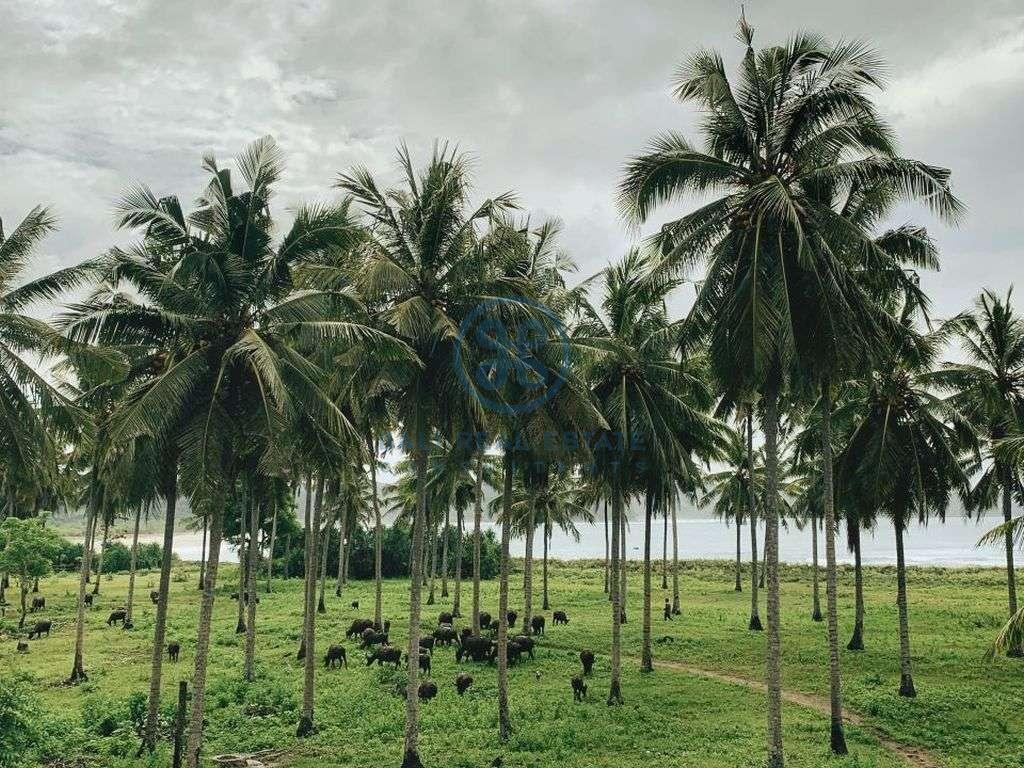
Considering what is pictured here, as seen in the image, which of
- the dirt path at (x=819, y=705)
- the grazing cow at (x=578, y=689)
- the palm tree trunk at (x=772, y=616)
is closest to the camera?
the palm tree trunk at (x=772, y=616)

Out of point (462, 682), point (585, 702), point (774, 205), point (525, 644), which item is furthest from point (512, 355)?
point (525, 644)

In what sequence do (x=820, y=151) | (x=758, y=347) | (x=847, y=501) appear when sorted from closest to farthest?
(x=758, y=347)
(x=820, y=151)
(x=847, y=501)

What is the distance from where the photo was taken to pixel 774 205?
14.6 m

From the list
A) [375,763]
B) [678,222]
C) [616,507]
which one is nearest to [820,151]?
[678,222]

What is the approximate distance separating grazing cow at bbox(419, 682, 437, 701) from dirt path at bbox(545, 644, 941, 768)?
9407 millimetres

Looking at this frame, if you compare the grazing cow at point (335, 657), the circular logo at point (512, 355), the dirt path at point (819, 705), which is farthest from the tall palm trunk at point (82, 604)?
the dirt path at point (819, 705)

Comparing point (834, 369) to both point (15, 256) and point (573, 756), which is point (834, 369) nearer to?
point (573, 756)

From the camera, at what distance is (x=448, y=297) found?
58.1ft

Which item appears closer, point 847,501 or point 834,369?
point 834,369

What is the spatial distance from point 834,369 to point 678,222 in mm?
4773

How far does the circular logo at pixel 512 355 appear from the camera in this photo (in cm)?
1741

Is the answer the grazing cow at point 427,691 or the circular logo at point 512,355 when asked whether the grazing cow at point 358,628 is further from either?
the circular logo at point 512,355

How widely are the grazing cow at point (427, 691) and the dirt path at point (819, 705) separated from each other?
9407 millimetres

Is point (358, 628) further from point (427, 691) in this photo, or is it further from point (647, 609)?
point (647, 609)
